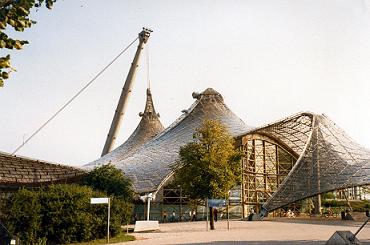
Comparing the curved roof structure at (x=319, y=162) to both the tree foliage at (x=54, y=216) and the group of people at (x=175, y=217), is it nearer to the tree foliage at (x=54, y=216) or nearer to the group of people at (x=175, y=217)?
the group of people at (x=175, y=217)

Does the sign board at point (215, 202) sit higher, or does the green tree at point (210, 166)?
the green tree at point (210, 166)

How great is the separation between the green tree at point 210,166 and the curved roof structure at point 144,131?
33.3 m

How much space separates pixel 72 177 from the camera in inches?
1636

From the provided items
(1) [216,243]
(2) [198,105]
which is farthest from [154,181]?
(1) [216,243]

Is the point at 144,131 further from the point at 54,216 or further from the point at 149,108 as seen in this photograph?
the point at 54,216

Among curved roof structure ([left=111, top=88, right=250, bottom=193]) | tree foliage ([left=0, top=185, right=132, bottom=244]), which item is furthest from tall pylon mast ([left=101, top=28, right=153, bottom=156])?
tree foliage ([left=0, top=185, right=132, bottom=244])

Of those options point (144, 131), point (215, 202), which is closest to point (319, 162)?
point (215, 202)

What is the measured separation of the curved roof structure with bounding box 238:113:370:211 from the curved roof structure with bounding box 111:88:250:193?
6.86 meters

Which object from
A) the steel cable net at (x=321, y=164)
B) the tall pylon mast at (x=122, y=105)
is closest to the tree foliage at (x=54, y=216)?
the steel cable net at (x=321, y=164)

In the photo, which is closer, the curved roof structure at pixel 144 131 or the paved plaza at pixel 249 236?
the paved plaza at pixel 249 236

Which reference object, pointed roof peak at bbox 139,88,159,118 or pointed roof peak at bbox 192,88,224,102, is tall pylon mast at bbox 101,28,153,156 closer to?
pointed roof peak at bbox 139,88,159,118

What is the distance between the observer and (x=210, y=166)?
105 feet

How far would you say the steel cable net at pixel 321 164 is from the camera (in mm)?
42500

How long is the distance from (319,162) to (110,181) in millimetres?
21253
